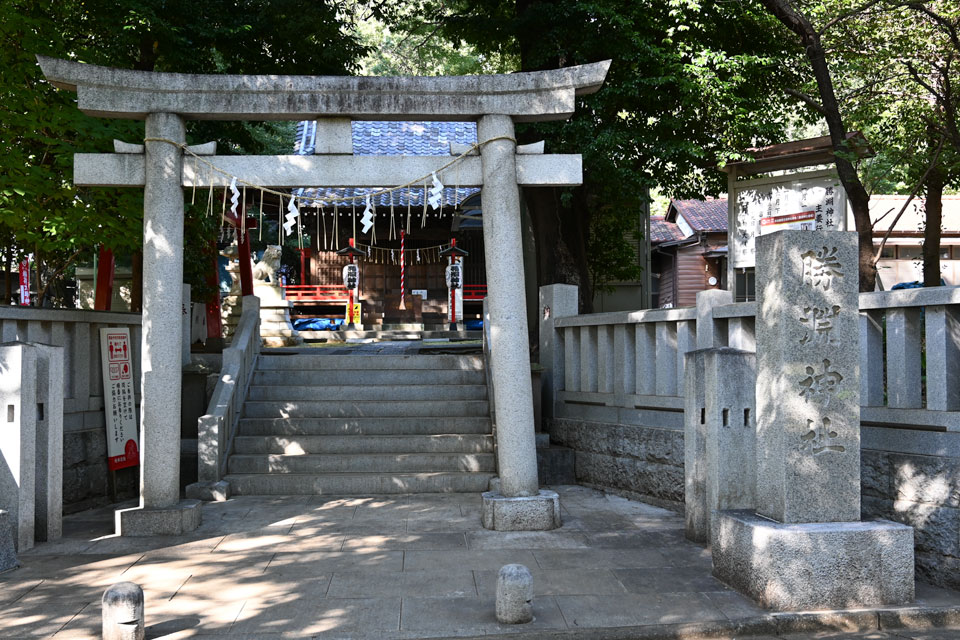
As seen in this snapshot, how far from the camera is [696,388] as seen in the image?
7641 mm

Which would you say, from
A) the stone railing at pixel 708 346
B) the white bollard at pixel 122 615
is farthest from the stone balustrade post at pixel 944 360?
the white bollard at pixel 122 615

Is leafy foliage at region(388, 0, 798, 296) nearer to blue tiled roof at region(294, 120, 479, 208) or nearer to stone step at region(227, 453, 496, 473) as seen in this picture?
stone step at region(227, 453, 496, 473)

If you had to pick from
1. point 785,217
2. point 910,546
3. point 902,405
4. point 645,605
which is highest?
point 785,217

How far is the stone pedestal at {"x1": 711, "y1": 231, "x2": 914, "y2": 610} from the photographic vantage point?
5.66 meters

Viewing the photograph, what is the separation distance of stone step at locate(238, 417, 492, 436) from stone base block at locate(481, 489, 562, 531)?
299cm

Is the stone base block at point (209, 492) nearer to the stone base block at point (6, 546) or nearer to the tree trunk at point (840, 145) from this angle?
the stone base block at point (6, 546)

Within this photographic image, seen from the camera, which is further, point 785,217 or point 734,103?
point 785,217

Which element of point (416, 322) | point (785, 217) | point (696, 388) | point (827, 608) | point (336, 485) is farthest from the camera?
point (416, 322)

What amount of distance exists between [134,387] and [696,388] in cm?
753

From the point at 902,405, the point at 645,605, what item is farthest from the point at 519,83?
the point at 645,605

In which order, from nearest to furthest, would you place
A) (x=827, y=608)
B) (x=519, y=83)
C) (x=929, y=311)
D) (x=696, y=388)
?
(x=827, y=608)
(x=929, y=311)
(x=696, y=388)
(x=519, y=83)

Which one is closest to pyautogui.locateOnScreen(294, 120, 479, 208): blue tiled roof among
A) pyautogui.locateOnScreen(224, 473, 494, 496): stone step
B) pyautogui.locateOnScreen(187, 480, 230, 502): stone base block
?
pyautogui.locateOnScreen(224, 473, 494, 496): stone step

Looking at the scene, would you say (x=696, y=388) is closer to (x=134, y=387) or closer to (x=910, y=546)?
(x=910, y=546)

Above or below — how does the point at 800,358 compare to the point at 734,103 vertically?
below
